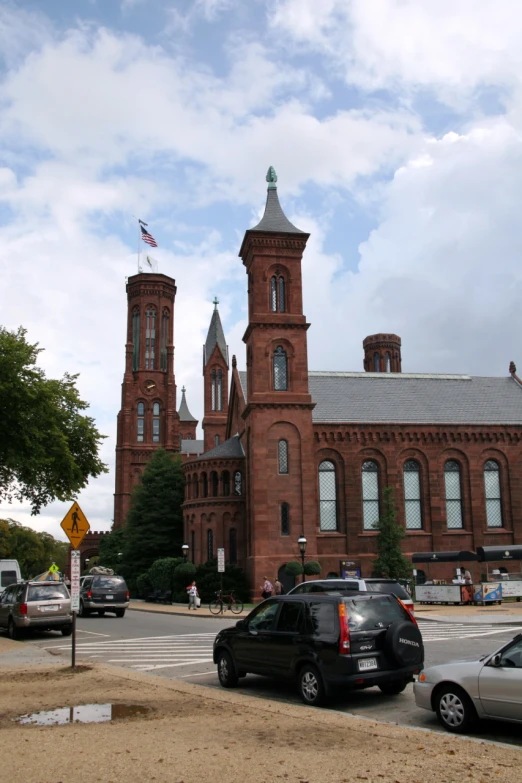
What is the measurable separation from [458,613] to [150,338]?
221ft

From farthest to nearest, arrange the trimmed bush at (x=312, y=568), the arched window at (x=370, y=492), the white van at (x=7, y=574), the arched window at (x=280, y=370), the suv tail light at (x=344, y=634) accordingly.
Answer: the arched window at (x=370, y=492) < the arched window at (x=280, y=370) < the trimmed bush at (x=312, y=568) < the white van at (x=7, y=574) < the suv tail light at (x=344, y=634)

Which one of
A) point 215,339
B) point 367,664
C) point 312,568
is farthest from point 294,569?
point 215,339

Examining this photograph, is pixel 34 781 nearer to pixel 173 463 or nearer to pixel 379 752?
pixel 379 752

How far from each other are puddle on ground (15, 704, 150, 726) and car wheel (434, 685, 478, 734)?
3776 mm

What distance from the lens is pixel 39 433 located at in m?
29.7

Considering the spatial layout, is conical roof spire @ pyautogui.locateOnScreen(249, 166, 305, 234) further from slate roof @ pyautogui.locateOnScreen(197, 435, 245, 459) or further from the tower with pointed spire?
the tower with pointed spire

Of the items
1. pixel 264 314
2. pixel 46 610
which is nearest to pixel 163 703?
pixel 46 610

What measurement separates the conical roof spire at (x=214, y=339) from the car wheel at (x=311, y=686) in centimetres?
7390

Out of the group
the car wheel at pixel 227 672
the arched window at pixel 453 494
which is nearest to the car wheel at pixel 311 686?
the car wheel at pixel 227 672

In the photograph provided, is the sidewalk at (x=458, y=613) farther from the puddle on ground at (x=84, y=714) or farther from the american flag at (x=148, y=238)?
the american flag at (x=148, y=238)

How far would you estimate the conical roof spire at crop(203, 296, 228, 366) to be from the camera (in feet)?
281

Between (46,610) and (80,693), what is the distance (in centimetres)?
1177

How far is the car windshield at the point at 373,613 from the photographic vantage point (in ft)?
35.1

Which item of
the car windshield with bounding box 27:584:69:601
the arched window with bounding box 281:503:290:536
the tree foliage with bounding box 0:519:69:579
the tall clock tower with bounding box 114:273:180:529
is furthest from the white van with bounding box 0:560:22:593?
the tree foliage with bounding box 0:519:69:579
